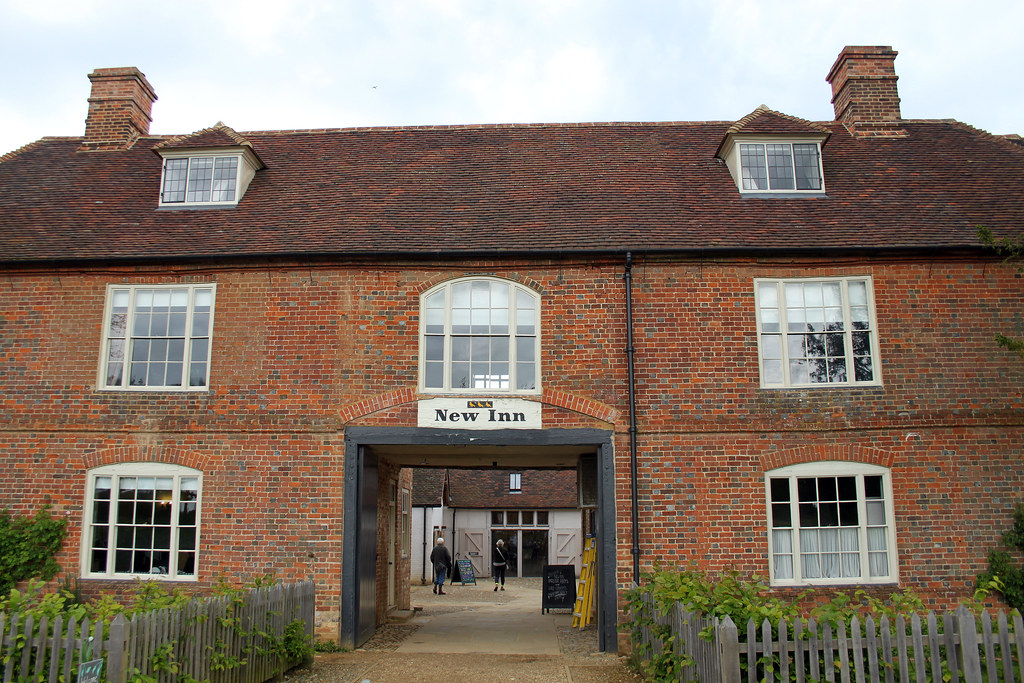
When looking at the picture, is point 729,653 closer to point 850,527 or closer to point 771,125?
point 850,527

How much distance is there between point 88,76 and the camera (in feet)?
55.9

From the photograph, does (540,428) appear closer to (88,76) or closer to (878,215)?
(878,215)

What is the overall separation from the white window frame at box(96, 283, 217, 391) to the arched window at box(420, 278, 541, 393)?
11.3 ft

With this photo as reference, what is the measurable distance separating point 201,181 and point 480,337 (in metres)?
6.33

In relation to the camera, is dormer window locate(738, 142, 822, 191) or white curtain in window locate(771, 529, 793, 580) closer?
white curtain in window locate(771, 529, 793, 580)

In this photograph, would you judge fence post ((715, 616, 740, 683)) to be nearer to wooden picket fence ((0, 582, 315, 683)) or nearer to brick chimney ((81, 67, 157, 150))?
wooden picket fence ((0, 582, 315, 683))

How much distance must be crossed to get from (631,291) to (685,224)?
166 cm

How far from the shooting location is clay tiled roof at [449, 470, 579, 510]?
32.2 m

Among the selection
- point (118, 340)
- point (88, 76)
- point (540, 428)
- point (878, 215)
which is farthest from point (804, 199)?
point (88, 76)

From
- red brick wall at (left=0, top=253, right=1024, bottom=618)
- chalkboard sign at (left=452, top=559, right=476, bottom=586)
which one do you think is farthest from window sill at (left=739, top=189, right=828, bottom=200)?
chalkboard sign at (left=452, top=559, right=476, bottom=586)

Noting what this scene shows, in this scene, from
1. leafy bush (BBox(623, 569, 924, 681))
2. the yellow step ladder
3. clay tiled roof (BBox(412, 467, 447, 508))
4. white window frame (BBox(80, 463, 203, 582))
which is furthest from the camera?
clay tiled roof (BBox(412, 467, 447, 508))

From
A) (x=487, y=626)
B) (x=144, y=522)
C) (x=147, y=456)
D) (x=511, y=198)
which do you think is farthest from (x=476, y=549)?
(x=147, y=456)

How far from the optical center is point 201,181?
14.6 metres

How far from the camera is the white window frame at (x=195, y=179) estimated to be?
1446cm
